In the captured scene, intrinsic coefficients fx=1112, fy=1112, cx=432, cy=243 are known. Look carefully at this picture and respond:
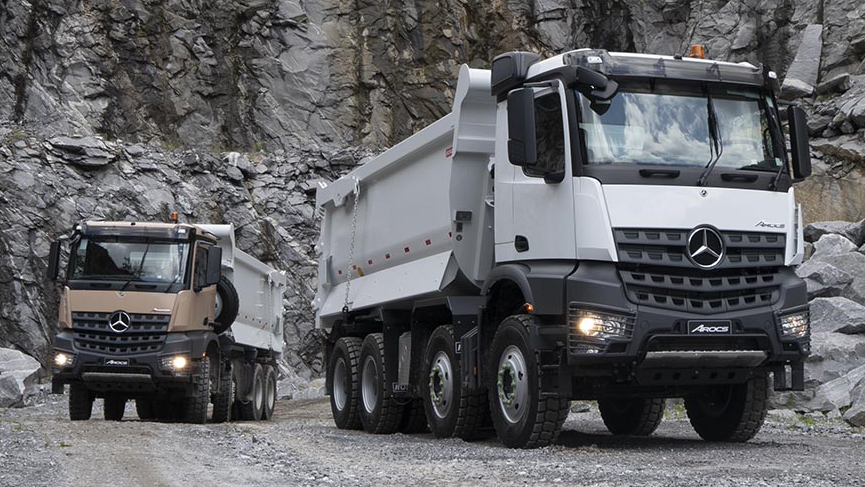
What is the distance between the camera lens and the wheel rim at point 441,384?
39.6ft

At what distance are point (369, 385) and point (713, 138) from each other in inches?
255

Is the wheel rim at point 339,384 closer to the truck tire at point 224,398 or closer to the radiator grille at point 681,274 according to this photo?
the truck tire at point 224,398

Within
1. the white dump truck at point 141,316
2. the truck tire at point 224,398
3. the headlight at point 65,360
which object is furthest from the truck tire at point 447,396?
the truck tire at point 224,398

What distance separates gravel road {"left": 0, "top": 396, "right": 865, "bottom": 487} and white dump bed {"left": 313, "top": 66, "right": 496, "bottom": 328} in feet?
6.20

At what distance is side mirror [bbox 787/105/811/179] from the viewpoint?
10.3m

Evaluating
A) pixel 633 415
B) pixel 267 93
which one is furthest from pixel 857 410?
pixel 267 93

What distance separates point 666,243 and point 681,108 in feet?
4.61

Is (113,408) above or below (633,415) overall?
above

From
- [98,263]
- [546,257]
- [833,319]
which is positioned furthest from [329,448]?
[833,319]

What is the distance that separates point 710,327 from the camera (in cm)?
969

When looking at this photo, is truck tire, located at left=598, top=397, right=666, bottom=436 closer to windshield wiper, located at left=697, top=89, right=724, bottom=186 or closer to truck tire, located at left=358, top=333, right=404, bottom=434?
truck tire, located at left=358, top=333, right=404, bottom=434

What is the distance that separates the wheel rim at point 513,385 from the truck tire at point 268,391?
1194 centimetres

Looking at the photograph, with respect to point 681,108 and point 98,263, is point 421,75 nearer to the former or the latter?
point 98,263

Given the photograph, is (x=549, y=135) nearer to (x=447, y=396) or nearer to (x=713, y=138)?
(x=713, y=138)
